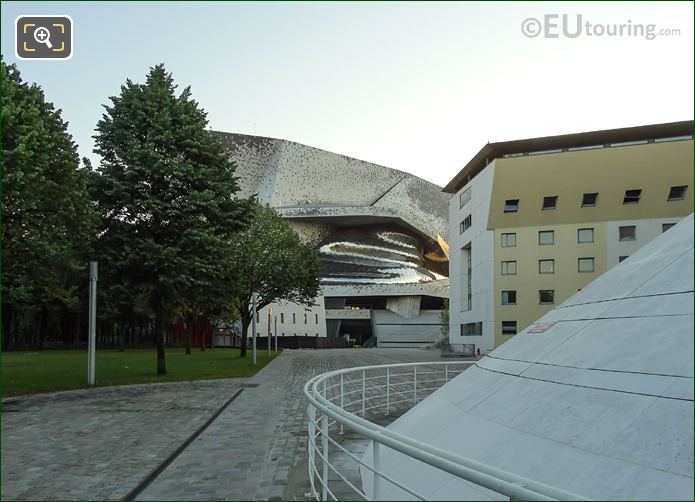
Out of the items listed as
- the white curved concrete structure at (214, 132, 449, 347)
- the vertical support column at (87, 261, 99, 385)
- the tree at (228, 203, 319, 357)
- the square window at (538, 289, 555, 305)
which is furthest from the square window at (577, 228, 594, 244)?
the white curved concrete structure at (214, 132, 449, 347)

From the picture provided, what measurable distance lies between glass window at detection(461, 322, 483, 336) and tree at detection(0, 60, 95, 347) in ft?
107

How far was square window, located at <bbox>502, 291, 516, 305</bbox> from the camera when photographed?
141 ft

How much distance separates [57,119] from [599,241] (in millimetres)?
34488

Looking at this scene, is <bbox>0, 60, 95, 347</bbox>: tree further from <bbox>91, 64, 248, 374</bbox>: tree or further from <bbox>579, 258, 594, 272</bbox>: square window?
<bbox>579, 258, 594, 272</bbox>: square window

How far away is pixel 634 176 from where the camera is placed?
3884 centimetres

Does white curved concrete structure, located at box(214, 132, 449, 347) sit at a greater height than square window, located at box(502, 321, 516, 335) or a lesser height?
greater

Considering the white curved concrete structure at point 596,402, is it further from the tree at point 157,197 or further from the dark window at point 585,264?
the dark window at point 585,264

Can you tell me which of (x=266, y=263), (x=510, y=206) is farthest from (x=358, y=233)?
(x=266, y=263)

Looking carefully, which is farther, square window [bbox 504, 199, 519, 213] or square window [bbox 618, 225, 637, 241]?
square window [bbox 504, 199, 519, 213]

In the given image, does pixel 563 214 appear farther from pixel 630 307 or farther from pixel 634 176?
pixel 630 307

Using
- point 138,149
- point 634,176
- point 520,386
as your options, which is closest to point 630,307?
point 520,386

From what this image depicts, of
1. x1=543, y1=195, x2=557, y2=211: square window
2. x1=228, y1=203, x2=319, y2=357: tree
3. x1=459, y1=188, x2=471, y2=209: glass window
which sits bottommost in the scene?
x1=228, y1=203, x2=319, y2=357: tree

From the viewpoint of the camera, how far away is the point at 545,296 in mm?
42312

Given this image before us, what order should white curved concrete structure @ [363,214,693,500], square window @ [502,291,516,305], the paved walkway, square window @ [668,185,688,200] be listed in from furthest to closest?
square window @ [502,291,516,305], square window @ [668,185,688,200], the paved walkway, white curved concrete structure @ [363,214,693,500]
